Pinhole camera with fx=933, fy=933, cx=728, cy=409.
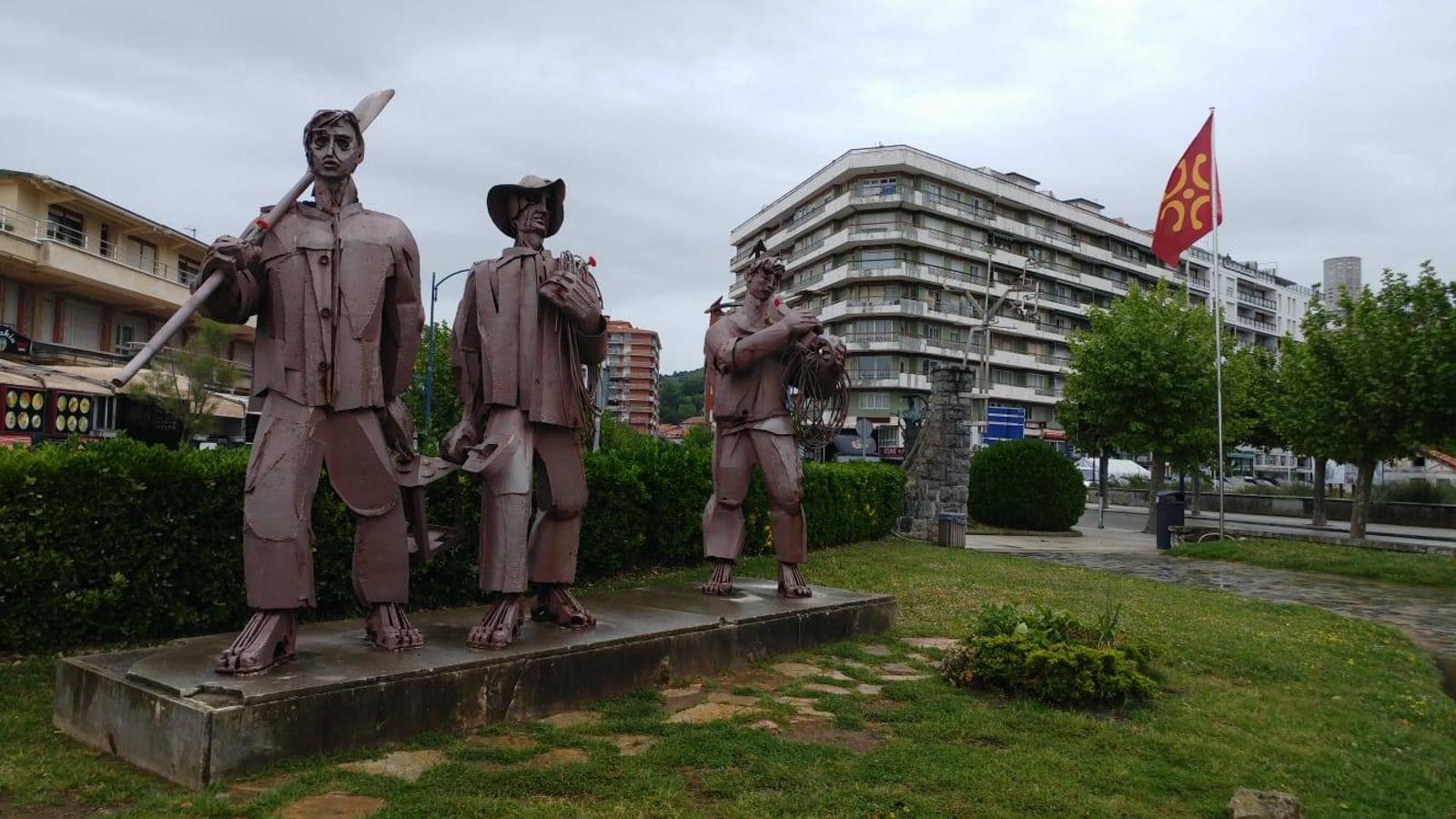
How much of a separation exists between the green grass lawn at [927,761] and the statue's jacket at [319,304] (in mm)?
1699

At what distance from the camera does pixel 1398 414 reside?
1781cm

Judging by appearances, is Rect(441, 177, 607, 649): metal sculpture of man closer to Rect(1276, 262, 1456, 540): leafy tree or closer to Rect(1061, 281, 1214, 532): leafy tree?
Rect(1276, 262, 1456, 540): leafy tree

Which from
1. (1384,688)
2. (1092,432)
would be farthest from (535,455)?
(1092,432)

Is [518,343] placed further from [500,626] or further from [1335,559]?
[1335,559]

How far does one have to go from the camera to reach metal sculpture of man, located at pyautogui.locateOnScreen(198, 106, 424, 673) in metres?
4.22

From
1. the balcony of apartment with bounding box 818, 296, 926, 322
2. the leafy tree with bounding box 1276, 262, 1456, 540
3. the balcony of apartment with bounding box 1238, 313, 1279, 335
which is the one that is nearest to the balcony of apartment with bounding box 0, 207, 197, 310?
→ the leafy tree with bounding box 1276, 262, 1456, 540

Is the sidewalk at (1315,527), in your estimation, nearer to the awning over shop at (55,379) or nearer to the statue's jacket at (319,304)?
the statue's jacket at (319,304)

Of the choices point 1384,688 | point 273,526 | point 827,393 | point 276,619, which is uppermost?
point 827,393

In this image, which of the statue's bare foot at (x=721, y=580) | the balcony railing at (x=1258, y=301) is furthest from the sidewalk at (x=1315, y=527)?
the balcony railing at (x=1258, y=301)

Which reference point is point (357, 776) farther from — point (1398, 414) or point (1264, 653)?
point (1398, 414)

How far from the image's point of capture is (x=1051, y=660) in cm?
544

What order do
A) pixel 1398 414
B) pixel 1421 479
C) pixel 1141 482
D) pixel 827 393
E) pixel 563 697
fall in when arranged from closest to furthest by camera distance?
1. pixel 563 697
2. pixel 827 393
3. pixel 1398 414
4. pixel 1421 479
5. pixel 1141 482

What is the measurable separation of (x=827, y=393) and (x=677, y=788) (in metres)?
4.14

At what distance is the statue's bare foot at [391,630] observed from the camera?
4.64 metres
